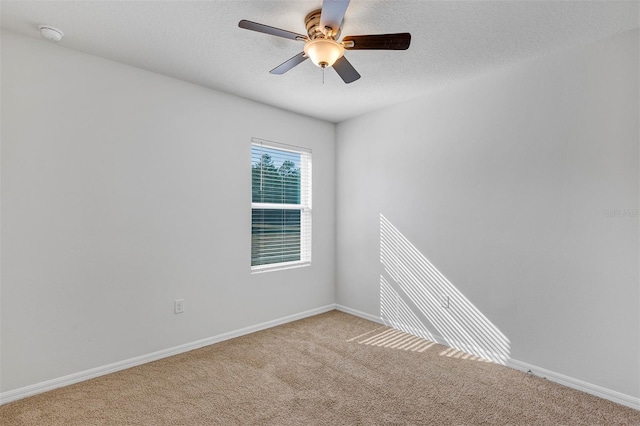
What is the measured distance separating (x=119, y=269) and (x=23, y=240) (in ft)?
2.08

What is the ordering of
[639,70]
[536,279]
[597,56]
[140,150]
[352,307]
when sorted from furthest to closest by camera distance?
[352,307] → [140,150] → [536,279] → [597,56] → [639,70]

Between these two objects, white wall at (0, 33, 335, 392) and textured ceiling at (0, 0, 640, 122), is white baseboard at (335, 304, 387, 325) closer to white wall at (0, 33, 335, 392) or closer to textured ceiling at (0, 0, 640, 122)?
white wall at (0, 33, 335, 392)

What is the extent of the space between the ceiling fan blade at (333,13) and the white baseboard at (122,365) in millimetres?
2871

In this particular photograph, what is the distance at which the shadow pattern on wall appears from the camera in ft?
9.43

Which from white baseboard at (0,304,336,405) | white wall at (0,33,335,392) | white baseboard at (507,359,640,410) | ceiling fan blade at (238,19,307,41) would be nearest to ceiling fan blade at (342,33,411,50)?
ceiling fan blade at (238,19,307,41)

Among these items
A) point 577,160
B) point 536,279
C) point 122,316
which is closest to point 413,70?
point 577,160

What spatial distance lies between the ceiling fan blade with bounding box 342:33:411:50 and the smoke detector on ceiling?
197 centimetres

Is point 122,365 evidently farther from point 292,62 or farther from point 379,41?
point 379,41

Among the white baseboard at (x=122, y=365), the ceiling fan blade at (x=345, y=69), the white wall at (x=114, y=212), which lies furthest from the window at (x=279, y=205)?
the ceiling fan blade at (x=345, y=69)

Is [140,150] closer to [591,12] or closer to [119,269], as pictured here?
Answer: [119,269]

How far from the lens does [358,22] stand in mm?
2076

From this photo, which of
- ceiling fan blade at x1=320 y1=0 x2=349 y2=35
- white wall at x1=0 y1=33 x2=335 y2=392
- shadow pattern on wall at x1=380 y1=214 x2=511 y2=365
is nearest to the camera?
ceiling fan blade at x1=320 y1=0 x2=349 y2=35

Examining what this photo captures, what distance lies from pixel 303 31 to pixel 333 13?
23.2 inches

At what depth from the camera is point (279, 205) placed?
3.78 meters
